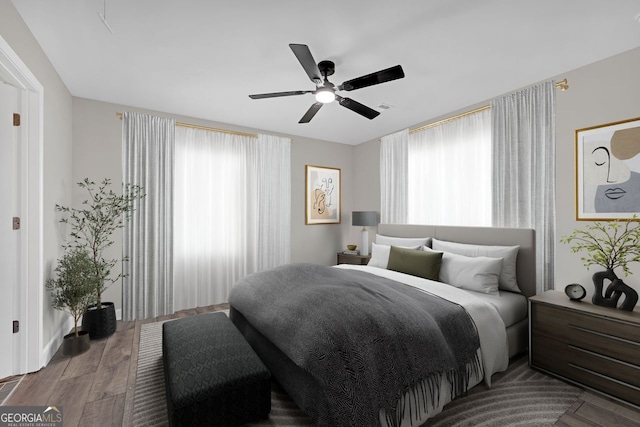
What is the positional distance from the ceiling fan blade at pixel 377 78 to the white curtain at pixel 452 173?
1995mm

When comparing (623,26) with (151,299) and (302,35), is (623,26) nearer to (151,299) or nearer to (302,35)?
(302,35)

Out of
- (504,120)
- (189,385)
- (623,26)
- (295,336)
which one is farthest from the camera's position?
(504,120)

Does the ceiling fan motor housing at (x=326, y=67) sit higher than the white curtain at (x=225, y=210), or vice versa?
the ceiling fan motor housing at (x=326, y=67)

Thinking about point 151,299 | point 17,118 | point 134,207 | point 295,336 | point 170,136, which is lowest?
point 151,299

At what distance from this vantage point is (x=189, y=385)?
156cm

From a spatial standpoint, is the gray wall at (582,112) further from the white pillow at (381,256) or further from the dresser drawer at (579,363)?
the white pillow at (381,256)

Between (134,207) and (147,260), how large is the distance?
27.4 inches

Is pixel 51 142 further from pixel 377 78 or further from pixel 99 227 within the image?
pixel 377 78

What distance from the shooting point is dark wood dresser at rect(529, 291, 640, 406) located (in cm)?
194

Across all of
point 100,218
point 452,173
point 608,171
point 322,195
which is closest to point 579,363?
point 608,171

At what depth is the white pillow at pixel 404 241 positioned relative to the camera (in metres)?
3.69

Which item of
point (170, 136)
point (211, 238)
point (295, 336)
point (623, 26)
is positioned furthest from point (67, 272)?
point (623, 26)

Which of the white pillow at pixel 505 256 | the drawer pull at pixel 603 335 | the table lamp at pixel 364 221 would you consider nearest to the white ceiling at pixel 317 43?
the white pillow at pixel 505 256

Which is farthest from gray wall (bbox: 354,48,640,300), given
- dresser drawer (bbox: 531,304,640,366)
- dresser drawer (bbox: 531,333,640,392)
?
dresser drawer (bbox: 531,333,640,392)
